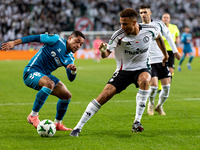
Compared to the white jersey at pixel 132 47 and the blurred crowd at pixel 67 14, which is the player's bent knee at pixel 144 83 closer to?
the white jersey at pixel 132 47

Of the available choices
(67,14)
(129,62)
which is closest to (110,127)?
(129,62)

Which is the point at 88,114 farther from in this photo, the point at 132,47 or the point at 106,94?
Answer: the point at 132,47

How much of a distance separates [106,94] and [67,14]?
96.8 feet

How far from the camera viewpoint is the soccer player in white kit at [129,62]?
16.7 ft

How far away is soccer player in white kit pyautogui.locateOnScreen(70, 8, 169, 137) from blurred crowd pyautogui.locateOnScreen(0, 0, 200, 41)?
85.8 feet

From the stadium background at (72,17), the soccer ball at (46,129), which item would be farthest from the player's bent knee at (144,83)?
the stadium background at (72,17)

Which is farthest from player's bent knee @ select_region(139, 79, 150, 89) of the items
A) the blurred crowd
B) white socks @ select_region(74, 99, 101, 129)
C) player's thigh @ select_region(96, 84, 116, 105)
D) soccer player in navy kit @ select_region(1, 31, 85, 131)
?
the blurred crowd

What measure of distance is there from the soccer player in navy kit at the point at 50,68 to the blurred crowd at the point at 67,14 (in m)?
25.5

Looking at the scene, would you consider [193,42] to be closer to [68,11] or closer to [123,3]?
[123,3]

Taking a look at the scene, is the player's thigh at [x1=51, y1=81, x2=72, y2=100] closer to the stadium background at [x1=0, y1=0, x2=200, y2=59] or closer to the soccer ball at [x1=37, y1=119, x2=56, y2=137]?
the soccer ball at [x1=37, y1=119, x2=56, y2=137]

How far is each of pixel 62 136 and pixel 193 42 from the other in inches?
1231

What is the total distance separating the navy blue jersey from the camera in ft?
18.3

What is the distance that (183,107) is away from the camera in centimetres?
801

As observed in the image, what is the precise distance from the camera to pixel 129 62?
18.1ft
